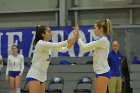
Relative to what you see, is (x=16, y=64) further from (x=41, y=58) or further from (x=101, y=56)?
(x=101, y=56)

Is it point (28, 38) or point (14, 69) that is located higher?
point (28, 38)

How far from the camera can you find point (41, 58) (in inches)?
212

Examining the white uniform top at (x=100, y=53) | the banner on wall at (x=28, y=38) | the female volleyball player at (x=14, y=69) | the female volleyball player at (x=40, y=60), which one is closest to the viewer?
the female volleyball player at (x=40, y=60)

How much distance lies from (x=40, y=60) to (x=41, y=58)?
0.04 metres

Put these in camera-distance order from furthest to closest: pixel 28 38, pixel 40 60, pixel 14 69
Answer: pixel 28 38 < pixel 14 69 < pixel 40 60

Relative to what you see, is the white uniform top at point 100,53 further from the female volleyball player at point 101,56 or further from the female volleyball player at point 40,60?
the female volleyball player at point 40,60

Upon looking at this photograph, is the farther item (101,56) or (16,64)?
(16,64)

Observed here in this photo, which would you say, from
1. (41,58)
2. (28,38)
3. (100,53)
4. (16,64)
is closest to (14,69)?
(16,64)

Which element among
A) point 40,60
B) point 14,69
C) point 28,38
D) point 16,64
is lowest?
point 14,69

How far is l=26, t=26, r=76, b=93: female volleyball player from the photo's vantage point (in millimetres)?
5266

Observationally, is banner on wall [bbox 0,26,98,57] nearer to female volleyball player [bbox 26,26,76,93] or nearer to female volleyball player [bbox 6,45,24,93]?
female volleyball player [bbox 6,45,24,93]

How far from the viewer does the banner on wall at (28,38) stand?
11.9 metres

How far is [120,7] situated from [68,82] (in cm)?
386

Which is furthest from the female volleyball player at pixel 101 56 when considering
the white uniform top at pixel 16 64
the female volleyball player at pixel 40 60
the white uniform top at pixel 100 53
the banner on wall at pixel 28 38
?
the banner on wall at pixel 28 38
